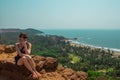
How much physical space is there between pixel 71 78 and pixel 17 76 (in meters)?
1.90

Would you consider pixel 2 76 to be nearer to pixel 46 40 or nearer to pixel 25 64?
pixel 25 64

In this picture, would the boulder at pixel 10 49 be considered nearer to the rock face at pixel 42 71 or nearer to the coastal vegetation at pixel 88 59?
the rock face at pixel 42 71

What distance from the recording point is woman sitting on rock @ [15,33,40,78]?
8.45 meters

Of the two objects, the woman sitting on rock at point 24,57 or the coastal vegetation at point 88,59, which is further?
the coastal vegetation at point 88,59

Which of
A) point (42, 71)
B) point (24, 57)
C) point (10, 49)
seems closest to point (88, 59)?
point (10, 49)

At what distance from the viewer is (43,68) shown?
9.61 m

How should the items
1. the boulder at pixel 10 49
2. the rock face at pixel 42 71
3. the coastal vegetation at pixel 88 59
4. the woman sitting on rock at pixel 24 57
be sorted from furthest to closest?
the coastal vegetation at pixel 88 59 → the boulder at pixel 10 49 → the rock face at pixel 42 71 → the woman sitting on rock at pixel 24 57

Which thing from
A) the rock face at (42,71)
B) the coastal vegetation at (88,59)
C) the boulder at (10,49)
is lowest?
the coastal vegetation at (88,59)

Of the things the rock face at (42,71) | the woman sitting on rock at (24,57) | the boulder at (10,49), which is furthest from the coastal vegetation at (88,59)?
the woman sitting on rock at (24,57)

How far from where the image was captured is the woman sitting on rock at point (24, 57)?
845 cm

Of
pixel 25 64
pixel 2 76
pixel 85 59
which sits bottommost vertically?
pixel 85 59

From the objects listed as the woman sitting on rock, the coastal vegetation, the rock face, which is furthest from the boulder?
the coastal vegetation

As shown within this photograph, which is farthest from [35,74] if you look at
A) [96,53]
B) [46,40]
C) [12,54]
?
[46,40]

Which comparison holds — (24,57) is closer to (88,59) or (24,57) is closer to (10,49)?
(10,49)
